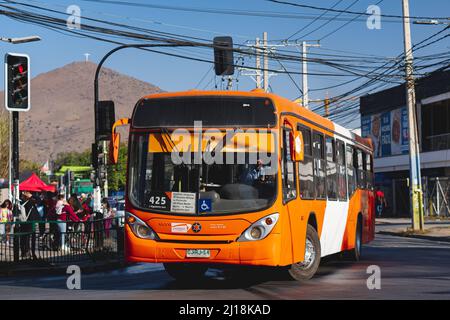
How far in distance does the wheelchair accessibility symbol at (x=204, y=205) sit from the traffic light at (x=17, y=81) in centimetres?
748

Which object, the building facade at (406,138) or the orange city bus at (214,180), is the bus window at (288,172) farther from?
the building facade at (406,138)

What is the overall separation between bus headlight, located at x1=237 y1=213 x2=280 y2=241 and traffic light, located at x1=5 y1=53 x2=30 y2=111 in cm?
815

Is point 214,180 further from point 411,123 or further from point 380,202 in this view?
point 380,202

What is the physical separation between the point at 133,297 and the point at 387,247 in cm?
1459

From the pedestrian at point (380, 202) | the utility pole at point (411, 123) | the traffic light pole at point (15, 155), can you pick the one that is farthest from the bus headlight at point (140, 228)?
the pedestrian at point (380, 202)

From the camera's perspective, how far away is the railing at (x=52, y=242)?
19.6 meters

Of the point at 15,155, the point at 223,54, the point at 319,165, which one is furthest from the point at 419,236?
the point at 15,155

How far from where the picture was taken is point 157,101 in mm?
13820

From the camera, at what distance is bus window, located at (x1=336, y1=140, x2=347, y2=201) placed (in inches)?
697

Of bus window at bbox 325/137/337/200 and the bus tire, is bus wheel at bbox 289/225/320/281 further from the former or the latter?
the bus tire

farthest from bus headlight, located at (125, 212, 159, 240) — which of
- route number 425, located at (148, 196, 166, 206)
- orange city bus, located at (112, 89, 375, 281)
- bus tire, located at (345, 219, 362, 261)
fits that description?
bus tire, located at (345, 219, 362, 261)

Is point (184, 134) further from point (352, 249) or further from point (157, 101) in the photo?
point (352, 249)
